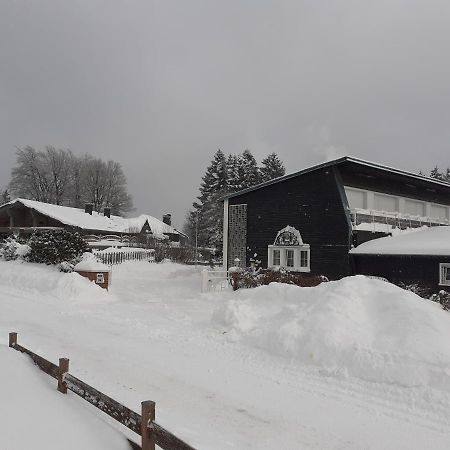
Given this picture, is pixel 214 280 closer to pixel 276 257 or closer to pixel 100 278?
pixel 276 257

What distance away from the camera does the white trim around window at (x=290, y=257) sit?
21250 mm

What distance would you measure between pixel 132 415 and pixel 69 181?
246 feet

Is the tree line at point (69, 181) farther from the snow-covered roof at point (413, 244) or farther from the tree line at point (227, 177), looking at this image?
the snow-covered roof at point (413, 244)

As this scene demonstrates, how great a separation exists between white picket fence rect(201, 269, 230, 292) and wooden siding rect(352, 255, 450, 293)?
6220 mm

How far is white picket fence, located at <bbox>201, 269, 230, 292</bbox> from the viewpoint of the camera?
20.0 m

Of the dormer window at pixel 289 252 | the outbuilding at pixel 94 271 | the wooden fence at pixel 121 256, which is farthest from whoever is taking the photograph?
the wooden fence at pixel 121 256

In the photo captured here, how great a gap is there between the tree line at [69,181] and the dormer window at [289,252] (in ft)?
177

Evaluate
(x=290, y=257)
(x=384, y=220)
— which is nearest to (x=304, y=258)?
(x=290, y=257)

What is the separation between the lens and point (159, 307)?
1510 cm

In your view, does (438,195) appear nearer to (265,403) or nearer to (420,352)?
(420,352)

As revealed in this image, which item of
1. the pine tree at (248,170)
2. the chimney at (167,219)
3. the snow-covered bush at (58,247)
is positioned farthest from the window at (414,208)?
the chimney at (167,219)

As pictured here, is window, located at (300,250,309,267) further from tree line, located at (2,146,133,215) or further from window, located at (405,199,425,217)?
tree line, located at (2,146,133,215)

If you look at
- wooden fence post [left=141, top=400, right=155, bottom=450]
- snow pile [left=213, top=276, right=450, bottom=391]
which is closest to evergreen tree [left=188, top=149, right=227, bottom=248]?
snow pile [left=213, top=276, right=450, bottom=391]

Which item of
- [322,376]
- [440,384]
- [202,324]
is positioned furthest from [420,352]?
[202,324]
